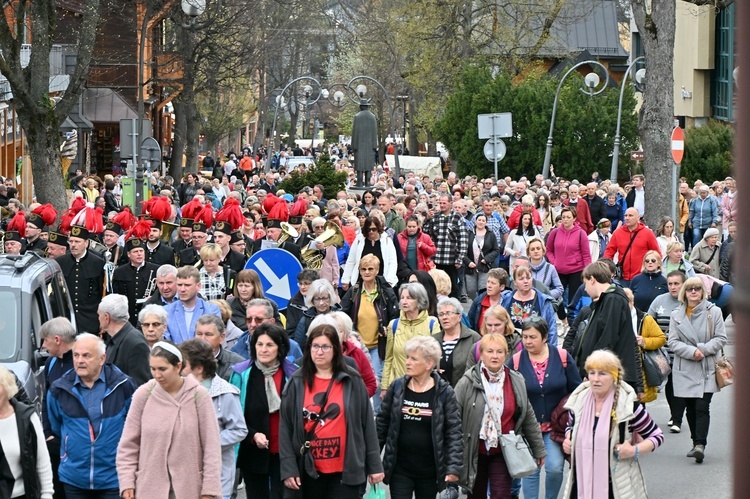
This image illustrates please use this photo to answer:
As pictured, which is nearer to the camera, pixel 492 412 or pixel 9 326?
pixel 492 412

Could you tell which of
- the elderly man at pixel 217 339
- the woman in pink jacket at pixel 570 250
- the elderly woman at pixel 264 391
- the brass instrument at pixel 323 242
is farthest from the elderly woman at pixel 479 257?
the elderly woman at pixel 264 391

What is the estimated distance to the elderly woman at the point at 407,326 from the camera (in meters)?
9.55

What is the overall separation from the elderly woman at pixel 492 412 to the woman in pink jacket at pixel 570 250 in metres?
9.41

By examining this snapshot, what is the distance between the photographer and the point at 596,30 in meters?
93.6

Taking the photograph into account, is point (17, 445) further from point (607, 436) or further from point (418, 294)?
point (418, 294)

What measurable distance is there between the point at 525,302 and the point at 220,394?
407cm

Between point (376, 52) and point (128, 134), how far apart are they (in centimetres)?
4686

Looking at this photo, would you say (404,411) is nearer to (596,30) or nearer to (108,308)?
(108,308)

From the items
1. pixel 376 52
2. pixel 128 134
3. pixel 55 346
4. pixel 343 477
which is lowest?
pixel 343 477

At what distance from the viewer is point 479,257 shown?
61.6 feet

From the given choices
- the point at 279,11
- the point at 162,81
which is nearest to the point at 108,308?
the point at 162,81

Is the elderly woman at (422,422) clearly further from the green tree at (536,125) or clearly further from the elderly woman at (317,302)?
the green tree at (536,125)

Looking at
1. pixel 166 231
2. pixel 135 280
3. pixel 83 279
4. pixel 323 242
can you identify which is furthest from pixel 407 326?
pixel 166 231

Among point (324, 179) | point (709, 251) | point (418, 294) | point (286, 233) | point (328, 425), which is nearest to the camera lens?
point (328, 425)
